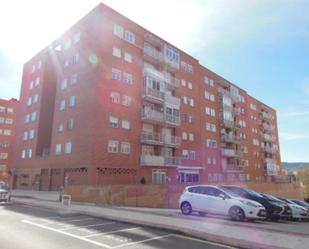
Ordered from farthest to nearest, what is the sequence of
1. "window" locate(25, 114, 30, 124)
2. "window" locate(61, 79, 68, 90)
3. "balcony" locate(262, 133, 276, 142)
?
"balcony" locate(262, 133, 276, 142) → "window" locate(25, 114, 30, 124) → "window" locate(61, 79, 68, 90)

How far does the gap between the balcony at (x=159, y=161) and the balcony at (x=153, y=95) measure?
7383 mm

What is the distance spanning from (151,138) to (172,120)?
4.80 meters

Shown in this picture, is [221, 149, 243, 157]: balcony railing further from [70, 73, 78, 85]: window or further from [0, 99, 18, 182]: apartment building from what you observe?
[0, 99, 18, 182]: apartment building

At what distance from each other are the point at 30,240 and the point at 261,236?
23.1 feet

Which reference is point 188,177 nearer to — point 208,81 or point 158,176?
point 158,176

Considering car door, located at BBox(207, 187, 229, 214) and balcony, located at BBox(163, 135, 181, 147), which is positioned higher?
balcony, located at BBox(163, 135, 181, 147)

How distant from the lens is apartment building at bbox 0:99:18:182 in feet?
218

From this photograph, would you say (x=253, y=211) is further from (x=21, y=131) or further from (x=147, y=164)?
(x=21, y=131)

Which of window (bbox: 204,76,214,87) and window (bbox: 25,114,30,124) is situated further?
window (bbox: 204,76,214,87)

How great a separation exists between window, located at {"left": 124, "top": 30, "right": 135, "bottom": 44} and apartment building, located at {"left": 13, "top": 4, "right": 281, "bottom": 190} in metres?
0.14

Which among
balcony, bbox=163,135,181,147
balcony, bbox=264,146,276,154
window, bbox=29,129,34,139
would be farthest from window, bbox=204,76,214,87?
window, bbox=29,129,34,139

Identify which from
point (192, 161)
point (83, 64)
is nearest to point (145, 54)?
point (83, 64)

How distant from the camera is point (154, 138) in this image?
3512cm

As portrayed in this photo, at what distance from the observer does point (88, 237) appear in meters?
8.86
